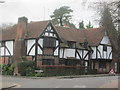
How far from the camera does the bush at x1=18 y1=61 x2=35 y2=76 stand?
1715 inches

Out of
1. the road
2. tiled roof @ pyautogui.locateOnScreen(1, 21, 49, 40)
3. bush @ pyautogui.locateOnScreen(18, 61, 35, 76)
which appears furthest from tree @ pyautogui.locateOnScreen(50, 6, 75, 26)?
the road

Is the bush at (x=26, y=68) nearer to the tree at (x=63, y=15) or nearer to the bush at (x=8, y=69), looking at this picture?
the bush at (x=8, y=69)

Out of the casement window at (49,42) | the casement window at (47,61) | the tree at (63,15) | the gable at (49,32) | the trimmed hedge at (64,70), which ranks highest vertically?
the tree at (63,15)

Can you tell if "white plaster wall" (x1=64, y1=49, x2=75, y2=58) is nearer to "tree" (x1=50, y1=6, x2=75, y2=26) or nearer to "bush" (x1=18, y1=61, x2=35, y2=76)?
"bush" (x1=18, y1=61, x2=35, y2=76)

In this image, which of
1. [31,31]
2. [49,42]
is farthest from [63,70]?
[31,31]

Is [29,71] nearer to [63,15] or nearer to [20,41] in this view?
[20,41]

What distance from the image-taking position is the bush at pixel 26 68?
143 feet

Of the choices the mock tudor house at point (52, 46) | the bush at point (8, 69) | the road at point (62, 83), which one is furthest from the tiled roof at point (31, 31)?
the road at point (62, 83)

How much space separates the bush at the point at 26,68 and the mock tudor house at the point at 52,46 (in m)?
1.33

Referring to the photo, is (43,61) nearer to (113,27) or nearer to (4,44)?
(4,44)

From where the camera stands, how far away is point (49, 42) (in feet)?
154

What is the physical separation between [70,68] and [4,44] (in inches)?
439

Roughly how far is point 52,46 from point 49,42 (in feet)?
2.74

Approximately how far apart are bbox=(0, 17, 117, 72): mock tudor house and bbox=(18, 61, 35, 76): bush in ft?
4.36
